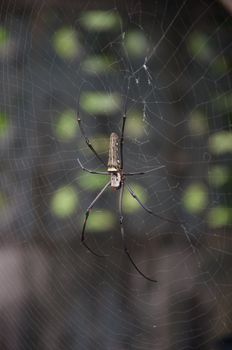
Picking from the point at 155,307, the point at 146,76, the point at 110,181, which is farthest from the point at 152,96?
the point at 155,307

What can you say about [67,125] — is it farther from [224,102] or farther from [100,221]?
[224,102]

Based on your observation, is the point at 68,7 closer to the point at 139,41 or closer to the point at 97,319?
the point at 139,41

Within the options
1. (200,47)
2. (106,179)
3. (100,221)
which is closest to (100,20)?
(200,47)

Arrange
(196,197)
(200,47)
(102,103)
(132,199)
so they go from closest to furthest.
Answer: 1. (200,47)
2. (196,197)
3. (102,103)
4. (132,199)

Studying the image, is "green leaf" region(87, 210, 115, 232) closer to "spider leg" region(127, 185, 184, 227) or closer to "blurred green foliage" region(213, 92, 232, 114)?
"spider leg" region(127, 185, 184, 227)

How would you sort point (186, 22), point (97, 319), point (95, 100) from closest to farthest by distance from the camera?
point (186, 22), point (95, 100), point (97, 319)

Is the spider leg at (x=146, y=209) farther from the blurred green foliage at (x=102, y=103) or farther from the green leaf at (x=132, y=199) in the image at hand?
the blurred green foliage at (x=102, y=103)

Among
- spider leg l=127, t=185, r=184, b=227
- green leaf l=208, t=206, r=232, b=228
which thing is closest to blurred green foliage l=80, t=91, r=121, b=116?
spider leg l=127, t=185, r=184, b=227
